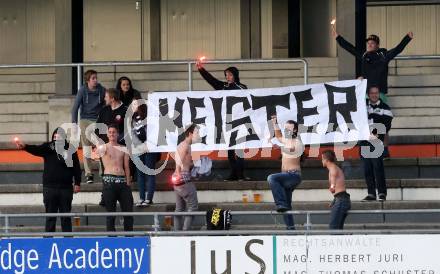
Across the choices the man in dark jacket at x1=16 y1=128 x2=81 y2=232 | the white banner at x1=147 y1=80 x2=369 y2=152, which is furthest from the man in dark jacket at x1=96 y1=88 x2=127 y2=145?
the man in dark jacket at x1=16 y1=128 x2=81 y2=232

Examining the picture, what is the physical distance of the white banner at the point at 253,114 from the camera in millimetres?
25094

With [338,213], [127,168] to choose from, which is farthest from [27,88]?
[338,213]

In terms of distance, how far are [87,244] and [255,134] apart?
3.92 m

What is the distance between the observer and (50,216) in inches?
891

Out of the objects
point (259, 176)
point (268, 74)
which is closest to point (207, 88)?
point (268, 74)

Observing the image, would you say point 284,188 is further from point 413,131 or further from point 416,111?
point 416,111

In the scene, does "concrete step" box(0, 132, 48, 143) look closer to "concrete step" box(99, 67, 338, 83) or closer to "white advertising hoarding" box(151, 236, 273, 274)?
"concrete step" box(99, 67, 338, 83)

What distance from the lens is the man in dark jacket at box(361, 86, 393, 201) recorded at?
79.0ft

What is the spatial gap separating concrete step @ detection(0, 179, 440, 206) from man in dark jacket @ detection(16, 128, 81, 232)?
1.16 metres

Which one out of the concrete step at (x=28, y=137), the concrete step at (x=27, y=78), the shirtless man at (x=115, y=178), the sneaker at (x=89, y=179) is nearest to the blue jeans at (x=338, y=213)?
the shirtless man at (x=115, y=178)

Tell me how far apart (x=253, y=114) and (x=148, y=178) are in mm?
1992

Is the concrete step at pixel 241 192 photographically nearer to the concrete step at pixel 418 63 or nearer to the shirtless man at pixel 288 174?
the shirtless man at pixel 288 174

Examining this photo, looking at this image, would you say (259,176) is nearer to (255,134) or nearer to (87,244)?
(255,134)

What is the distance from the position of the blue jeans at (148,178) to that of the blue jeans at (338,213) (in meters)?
3.37
